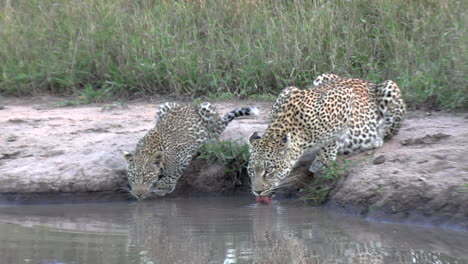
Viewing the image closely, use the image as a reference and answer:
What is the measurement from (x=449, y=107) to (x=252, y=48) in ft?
8.94

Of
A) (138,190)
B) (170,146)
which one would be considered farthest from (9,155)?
(170,146)

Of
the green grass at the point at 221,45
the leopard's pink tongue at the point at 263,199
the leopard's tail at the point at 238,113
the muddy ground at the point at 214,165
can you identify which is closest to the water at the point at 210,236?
the leopard's pink tongue at the point at 263,199

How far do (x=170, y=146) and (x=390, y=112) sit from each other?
219cm

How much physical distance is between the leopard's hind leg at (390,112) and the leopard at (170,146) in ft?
4.09

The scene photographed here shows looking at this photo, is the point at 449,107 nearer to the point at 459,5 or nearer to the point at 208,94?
the point at 459,5

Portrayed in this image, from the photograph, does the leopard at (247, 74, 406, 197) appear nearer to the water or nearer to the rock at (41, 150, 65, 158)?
the water

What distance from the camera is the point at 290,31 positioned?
11000mm

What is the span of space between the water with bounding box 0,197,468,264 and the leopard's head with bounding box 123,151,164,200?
0.16 m

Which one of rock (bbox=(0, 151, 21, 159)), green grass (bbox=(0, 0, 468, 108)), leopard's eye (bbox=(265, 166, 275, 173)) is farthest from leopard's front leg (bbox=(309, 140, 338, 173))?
rock (bbox=(0, 151, 21, 159))

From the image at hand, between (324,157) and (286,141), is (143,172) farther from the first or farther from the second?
(324,157)

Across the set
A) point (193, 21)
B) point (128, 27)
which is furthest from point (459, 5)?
point (128, 27)

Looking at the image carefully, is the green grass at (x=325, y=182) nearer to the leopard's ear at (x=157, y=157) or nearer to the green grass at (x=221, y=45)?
the leopard's ear at (x=157, y=157)

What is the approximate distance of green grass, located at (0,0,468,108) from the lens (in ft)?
34.3

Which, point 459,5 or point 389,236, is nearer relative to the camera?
point 389,236
